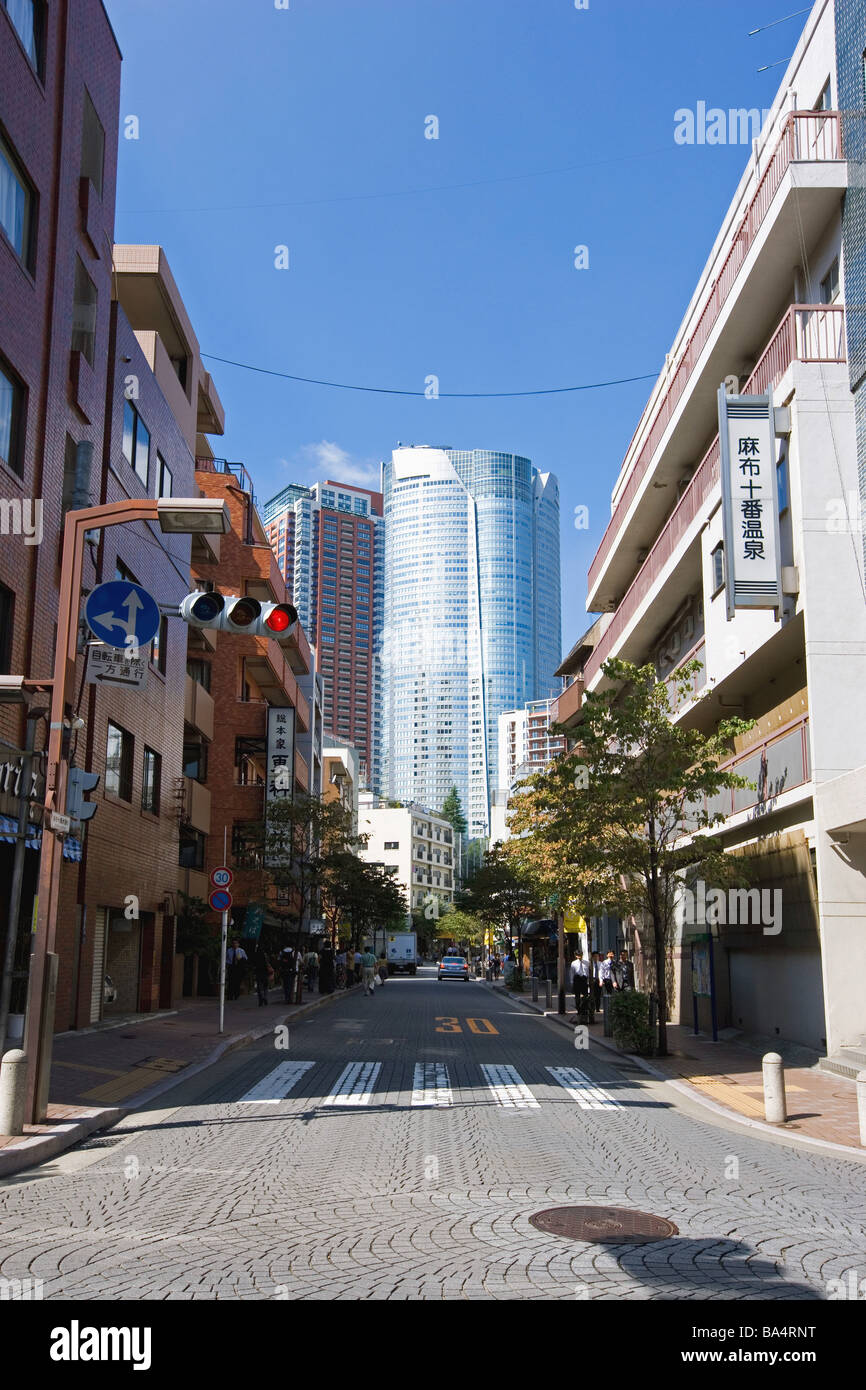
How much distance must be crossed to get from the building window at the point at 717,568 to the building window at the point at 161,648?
13.1 m

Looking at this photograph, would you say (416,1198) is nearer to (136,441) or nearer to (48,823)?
(48,823)

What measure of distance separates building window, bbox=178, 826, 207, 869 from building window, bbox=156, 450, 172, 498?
11.5 meters

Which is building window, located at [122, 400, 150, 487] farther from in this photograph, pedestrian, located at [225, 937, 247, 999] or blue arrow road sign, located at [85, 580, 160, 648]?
pedestrian, located at [225, 937, 247, 999]

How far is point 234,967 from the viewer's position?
118 ft

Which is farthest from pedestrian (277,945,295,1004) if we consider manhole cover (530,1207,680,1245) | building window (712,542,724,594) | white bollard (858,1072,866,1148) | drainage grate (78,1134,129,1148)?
manhole cover (530,1207,680,1245)

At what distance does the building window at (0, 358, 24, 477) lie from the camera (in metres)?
17.5

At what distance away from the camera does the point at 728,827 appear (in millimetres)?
23797

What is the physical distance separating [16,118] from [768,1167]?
1749 cm

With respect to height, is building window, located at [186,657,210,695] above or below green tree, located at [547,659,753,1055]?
above

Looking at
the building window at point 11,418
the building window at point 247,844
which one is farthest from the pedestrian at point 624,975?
the building window at point 11,418

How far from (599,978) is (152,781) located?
1459cm

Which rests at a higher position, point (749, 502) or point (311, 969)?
point (749, 502)

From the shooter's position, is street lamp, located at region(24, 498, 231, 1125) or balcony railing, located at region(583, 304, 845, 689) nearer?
street lamp, located at region(24, 498, 231, 1125)

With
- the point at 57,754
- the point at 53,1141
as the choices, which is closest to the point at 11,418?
the point at 57,754
